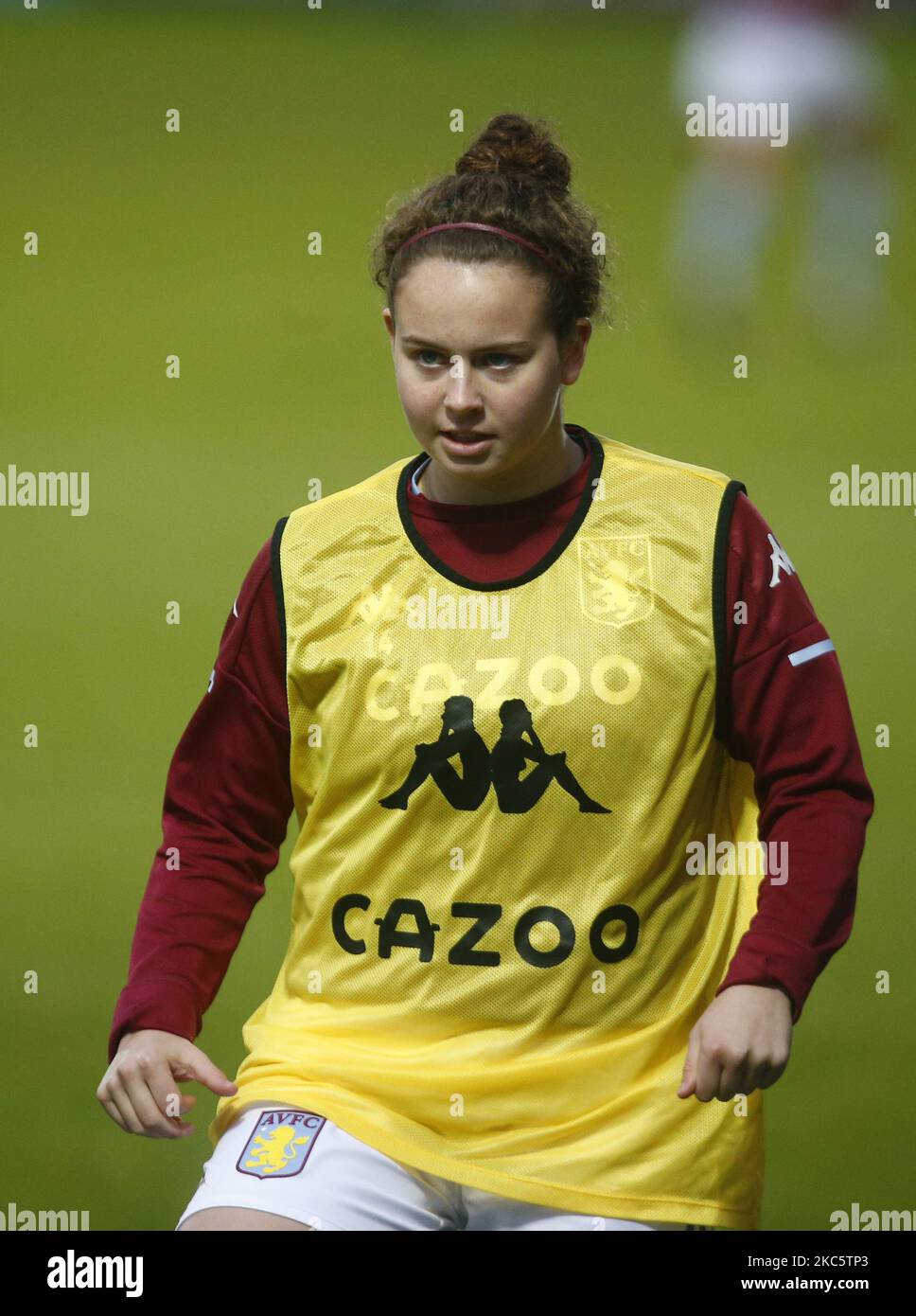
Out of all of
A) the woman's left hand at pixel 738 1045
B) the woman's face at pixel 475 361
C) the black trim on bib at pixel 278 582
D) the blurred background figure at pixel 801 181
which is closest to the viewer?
the woman's left hand at pixel 738 1045

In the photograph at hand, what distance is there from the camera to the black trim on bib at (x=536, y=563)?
4.80 ft

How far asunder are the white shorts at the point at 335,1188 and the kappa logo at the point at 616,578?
471mm

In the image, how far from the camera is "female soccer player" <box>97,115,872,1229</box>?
1.35 m

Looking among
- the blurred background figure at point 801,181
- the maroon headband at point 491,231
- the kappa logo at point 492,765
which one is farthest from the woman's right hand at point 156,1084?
the blurred background figure at point 801,181

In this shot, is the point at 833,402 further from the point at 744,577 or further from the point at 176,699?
the point at 744,577

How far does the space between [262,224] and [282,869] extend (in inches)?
45.3

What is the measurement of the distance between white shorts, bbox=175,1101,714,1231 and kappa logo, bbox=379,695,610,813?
0.28 meters

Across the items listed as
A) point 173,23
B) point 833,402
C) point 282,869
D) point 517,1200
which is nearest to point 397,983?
point 517,1200

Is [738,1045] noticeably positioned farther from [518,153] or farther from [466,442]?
[518,153]

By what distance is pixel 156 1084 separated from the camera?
135 cm

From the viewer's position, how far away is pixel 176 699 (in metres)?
2.84

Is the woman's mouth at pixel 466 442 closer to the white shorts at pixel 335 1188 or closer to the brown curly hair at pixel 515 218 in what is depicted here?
the brown curly hair at pixel 515 218

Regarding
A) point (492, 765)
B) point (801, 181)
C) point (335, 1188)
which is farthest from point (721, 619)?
point (801, 181)

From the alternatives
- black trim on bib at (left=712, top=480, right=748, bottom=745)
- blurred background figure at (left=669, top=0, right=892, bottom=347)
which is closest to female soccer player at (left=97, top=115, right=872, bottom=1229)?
black trim on bib at (left=712, top=480, right=748, bottom=745)
